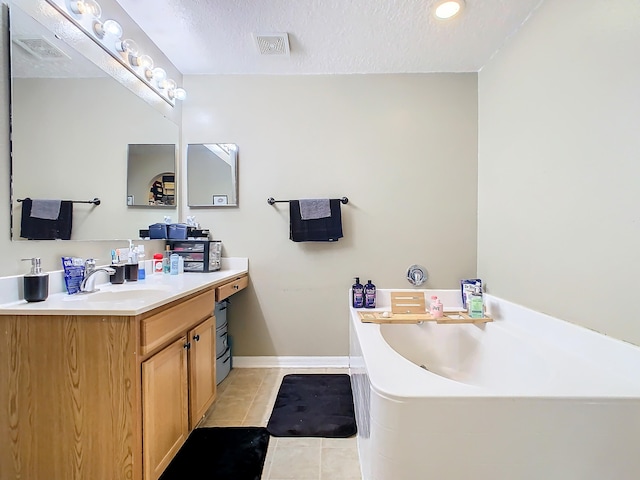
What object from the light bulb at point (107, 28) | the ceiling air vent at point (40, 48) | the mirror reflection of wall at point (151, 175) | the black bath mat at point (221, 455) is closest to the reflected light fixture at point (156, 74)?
the light bulb at point (107, 28)

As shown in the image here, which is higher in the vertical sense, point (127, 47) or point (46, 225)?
point (127, 47)

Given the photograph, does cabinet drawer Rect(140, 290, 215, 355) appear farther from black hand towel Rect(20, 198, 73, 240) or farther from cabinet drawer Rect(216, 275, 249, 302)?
black hand towel Rect(20, 198, 73, 240)

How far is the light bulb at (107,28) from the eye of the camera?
1559 millimetres

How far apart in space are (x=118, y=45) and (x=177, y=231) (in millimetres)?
1165

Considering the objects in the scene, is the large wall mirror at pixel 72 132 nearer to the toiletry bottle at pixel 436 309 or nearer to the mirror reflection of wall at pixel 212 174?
the mirror reflection of wall at pixel 212 174

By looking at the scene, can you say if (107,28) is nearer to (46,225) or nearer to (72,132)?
(72,132)

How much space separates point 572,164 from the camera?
1.36 m

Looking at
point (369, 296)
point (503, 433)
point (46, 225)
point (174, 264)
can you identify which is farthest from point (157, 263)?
point (503, 433)

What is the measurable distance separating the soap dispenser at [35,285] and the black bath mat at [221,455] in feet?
3.17

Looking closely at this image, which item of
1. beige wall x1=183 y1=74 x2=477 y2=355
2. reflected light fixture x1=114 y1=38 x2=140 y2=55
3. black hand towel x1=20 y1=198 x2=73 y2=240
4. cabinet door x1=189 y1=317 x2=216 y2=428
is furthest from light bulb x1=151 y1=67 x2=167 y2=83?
cabinet door x1=189 y1=317 x2=216 y2=428

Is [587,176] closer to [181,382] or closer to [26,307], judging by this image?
[181,382]

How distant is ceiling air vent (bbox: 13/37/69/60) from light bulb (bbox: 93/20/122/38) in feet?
0.93

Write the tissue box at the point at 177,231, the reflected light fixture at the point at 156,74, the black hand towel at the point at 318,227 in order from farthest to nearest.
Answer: the black hand towel at the point at 318,227, the tissue box at the point at 177,231, the reflected light fixture at the point at 156,74

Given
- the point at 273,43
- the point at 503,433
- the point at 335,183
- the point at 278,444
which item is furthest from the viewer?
the point at 335,183
